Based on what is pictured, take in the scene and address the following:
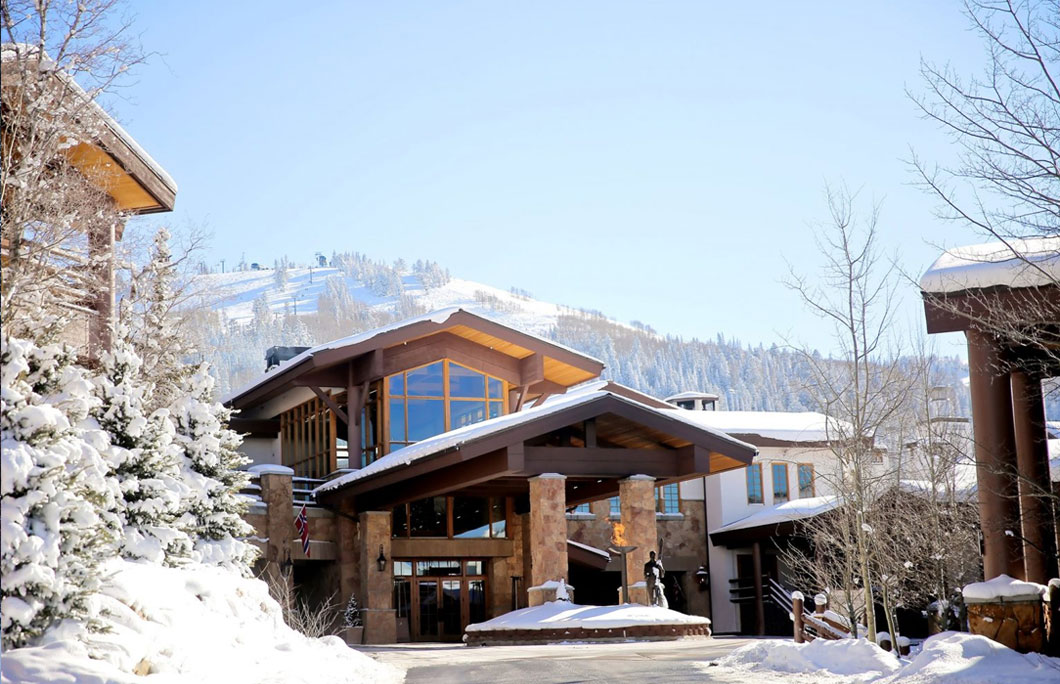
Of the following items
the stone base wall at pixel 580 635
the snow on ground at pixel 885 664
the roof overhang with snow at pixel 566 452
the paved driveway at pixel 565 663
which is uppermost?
the roof overhang with snow at pixel 566 452

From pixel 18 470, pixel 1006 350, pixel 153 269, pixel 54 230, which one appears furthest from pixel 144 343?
pixel 1006 350

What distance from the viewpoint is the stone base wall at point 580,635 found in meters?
21.3

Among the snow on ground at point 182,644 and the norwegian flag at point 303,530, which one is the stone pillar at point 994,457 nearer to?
the snow on ground at point 182,644

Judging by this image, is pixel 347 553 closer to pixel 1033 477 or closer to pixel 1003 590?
pixel 1033 477

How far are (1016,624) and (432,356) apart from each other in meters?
20.3

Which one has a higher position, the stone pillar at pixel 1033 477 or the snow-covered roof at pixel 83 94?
the snow-covered roof at pixel 83 94

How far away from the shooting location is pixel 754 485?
1453 inches

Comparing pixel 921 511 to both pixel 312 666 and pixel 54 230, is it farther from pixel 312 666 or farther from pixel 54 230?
pixel 54 230

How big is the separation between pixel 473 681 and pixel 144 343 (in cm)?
1317

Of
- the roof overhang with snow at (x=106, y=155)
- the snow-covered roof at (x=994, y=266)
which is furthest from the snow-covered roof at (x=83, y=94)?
the snow-covered roof at (x=994, y=266)

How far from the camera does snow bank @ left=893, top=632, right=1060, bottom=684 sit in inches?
406

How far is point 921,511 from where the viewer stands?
68.0 ft

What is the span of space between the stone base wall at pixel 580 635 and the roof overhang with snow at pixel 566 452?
11.0 feet

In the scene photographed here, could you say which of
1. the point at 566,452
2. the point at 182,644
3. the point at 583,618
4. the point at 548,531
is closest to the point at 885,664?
the point at 182,644
